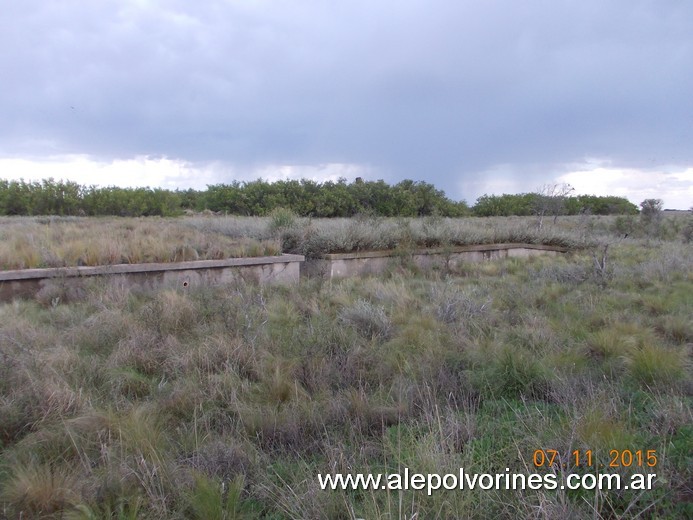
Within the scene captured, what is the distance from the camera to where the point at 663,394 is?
339cm

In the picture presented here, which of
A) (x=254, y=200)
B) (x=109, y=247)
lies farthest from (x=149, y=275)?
(x=254, y=200)

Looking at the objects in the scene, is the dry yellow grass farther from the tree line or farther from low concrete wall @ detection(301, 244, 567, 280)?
the tree line

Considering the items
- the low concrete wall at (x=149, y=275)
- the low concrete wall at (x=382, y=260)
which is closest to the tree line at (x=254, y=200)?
the low concrete wall at (x=382, y=260)

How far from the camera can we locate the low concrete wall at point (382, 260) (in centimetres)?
969

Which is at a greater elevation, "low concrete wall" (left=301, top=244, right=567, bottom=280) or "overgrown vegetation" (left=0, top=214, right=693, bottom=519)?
"low concrete wall" (left=301, top=244, right=567, bottom=280)

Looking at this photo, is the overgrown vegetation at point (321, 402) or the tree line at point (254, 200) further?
the tree line at point (254, 200)

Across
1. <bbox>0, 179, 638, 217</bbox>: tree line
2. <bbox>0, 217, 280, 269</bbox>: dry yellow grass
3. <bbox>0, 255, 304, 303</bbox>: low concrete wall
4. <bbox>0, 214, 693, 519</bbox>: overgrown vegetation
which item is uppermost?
<bbox>0, 179, 638, 217</bbox>: tree line

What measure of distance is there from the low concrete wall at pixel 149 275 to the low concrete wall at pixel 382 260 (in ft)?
1.55

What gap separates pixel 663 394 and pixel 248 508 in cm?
289

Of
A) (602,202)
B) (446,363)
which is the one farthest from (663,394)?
(602,202)

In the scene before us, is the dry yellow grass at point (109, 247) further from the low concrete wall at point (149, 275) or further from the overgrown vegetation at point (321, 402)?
the overgrown vegetation at point (321, 402)

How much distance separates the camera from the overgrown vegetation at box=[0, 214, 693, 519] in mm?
2301

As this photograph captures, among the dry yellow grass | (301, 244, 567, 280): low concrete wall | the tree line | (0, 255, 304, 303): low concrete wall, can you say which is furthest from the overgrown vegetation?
the tree line

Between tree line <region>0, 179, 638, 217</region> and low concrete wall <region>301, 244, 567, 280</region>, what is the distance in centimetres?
399
